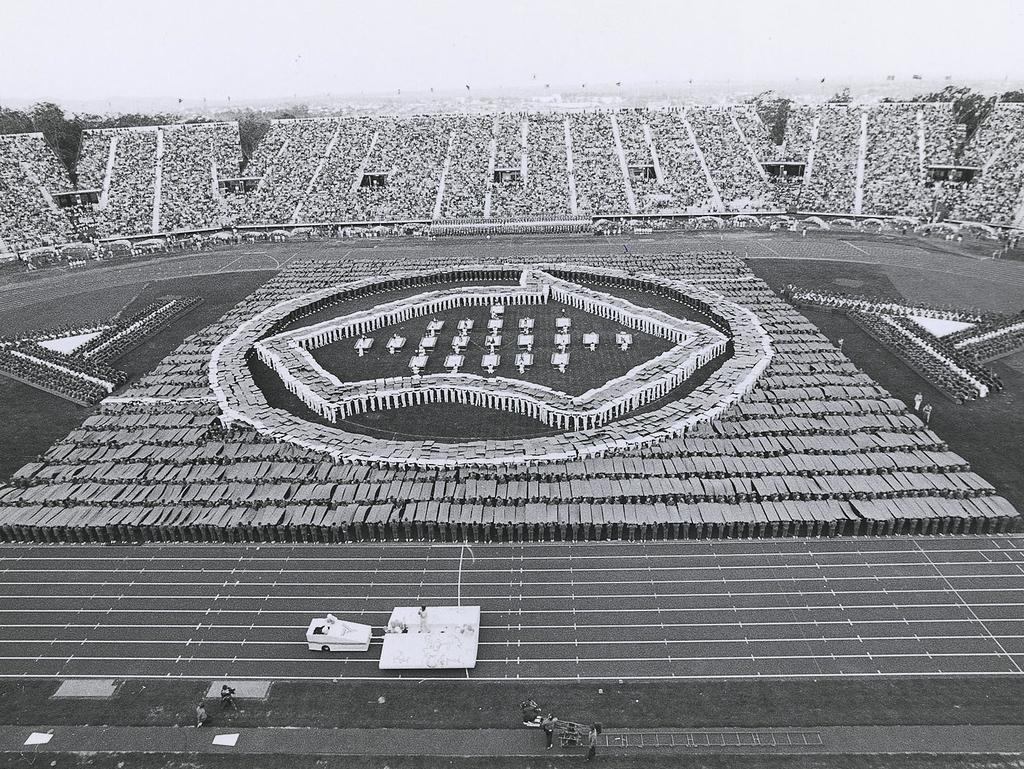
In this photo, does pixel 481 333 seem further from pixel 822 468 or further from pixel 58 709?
pixel 58 709

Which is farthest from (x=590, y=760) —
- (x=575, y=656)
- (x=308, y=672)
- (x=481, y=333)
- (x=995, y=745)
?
(x=481, y=333)

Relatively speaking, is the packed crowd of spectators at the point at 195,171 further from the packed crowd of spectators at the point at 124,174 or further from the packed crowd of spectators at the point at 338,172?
the packed crowd of spectators at the point at 338,172

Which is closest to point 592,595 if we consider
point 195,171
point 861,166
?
point 861,166

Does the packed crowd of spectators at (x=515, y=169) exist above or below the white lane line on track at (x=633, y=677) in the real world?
above

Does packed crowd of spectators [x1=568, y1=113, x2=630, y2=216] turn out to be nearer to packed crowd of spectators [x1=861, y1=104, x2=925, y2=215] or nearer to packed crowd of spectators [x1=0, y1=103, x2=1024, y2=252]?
packed crowd of spectators [x1=0, y1=103, x2=1024, y2=252]

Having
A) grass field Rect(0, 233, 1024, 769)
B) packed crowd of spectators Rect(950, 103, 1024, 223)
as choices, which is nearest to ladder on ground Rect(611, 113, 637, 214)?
packed crowd of spectators Rect(950, 103, 1024, 223)

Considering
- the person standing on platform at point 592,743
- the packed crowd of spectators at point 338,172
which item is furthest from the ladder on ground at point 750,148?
the person standing on platform at point 592,743

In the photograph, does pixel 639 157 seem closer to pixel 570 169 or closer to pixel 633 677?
pixel 570 169
